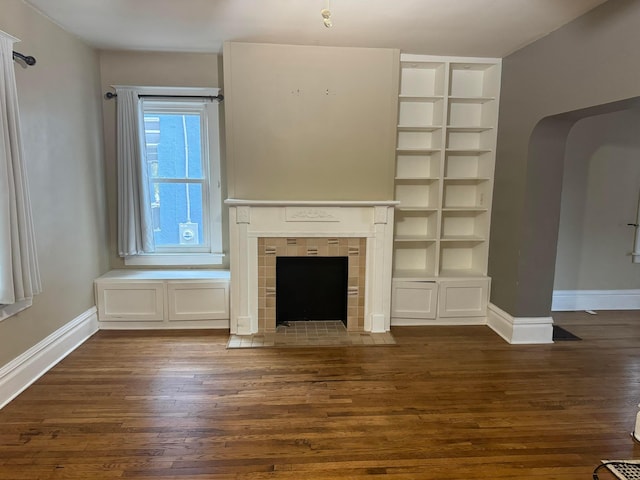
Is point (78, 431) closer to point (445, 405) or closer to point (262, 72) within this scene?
point (445, 405)

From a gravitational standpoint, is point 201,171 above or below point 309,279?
above

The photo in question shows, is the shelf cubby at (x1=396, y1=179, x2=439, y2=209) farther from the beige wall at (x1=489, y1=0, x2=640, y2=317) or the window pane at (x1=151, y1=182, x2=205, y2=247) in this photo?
the window pane at (x1=151, y1=182, x2=205, y2=247)

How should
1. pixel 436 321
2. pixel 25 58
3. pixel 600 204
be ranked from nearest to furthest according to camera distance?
1. pixel 25 58
2. pixel 436 321
3. pixel 600 204

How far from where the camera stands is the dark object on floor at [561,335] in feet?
12.5

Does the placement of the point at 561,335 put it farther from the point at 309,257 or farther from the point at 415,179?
the point at 309,257

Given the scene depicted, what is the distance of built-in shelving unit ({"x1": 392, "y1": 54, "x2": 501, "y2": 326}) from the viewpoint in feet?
13.2

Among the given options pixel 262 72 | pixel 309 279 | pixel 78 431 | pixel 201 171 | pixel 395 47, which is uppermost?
pixel 395 47

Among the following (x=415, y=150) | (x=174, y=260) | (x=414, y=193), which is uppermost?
(x=415, y=150)

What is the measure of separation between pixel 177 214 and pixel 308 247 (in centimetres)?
143

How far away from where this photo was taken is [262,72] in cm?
365

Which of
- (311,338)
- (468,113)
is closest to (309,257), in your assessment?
(311,338)

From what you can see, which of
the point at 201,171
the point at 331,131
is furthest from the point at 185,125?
the point at 331,131

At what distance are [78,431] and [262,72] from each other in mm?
3016

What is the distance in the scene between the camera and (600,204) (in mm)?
4484
